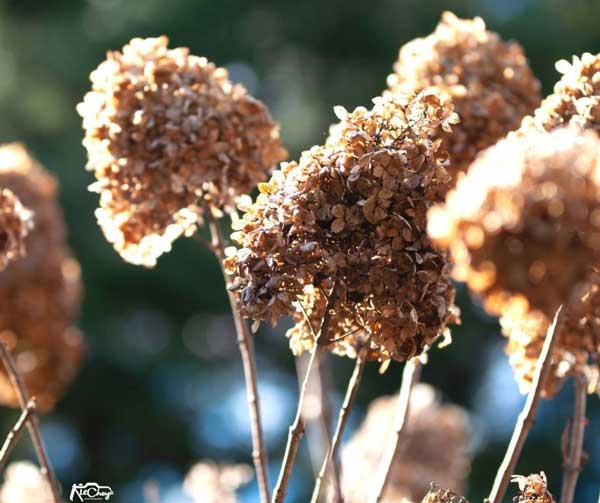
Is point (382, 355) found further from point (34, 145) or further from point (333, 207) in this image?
point (34, 145)

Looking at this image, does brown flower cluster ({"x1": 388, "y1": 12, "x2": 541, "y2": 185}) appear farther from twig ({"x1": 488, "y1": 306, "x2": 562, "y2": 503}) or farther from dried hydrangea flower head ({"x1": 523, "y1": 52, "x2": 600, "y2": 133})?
twig ({"x1": 488, "y1": 306, "x2": 562, "y2": 503})

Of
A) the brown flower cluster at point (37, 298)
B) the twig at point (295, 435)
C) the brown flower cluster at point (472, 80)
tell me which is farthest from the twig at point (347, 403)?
the brown flower cluster at point (37, 298)

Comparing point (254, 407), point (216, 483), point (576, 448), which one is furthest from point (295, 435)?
point (216, 483)

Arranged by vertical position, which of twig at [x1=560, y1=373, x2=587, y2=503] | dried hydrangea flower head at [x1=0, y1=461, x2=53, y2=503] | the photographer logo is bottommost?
the photographer logo

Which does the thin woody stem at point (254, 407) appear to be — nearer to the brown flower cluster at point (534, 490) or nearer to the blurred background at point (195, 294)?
the brown flower cluster at point (534, 490)

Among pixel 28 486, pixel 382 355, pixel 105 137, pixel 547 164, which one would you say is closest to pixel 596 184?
pixel 547 164

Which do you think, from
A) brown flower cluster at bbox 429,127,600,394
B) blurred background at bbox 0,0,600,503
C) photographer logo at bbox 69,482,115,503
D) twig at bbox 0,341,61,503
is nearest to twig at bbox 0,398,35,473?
twig at bbox 0,341,61,503
